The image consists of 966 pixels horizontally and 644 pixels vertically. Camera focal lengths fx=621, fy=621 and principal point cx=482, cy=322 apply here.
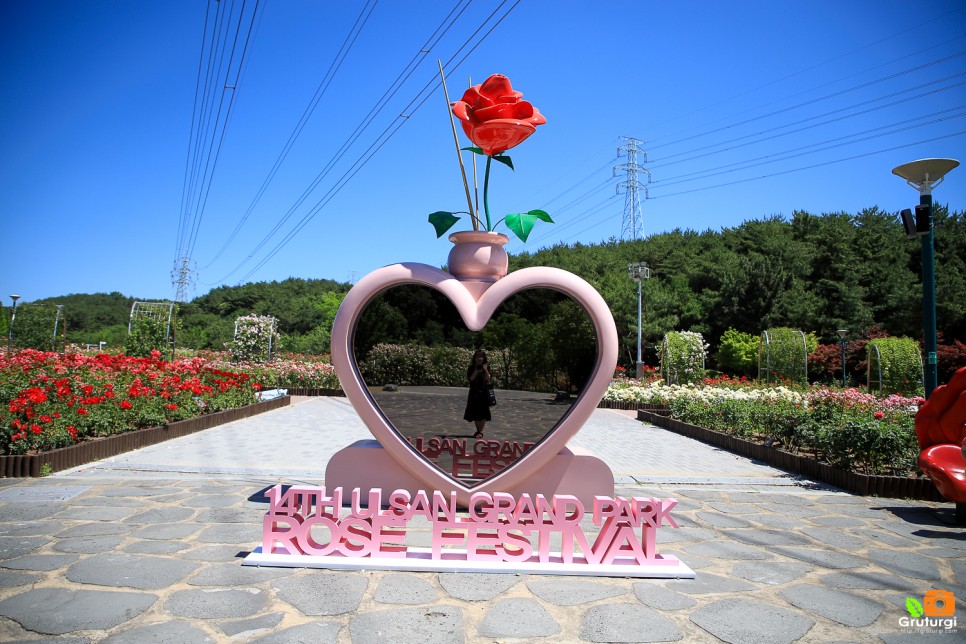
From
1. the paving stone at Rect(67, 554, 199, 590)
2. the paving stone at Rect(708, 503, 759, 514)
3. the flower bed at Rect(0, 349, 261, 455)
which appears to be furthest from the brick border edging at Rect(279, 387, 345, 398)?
the paving stone at Rect(67, 554, 199, 590)

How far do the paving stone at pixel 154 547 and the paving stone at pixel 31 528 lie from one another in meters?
0.75

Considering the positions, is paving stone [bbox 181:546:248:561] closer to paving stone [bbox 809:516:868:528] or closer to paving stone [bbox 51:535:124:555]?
paving stone [bbox 51:535:124:555]

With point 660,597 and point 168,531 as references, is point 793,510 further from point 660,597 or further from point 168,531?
point 168,531

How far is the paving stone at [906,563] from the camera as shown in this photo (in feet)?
13.9

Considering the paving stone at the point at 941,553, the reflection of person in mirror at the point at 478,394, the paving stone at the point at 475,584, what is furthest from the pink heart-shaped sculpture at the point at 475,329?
the paving stone at the point at 941,553

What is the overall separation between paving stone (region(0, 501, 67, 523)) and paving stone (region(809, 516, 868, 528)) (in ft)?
21.4

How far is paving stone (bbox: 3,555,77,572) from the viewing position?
12.5ft

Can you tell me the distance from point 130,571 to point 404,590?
1703mm

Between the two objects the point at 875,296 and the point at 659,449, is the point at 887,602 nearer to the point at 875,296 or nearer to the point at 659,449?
the point at 659,449

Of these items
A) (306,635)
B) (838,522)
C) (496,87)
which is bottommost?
(306,635)

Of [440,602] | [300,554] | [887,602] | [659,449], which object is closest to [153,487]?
[300,554]

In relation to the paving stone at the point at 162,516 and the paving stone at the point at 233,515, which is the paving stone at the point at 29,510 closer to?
the paving stone at the point at 162,516

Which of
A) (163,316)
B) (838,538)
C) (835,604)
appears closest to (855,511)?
(838,538)

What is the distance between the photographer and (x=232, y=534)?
4629mm
